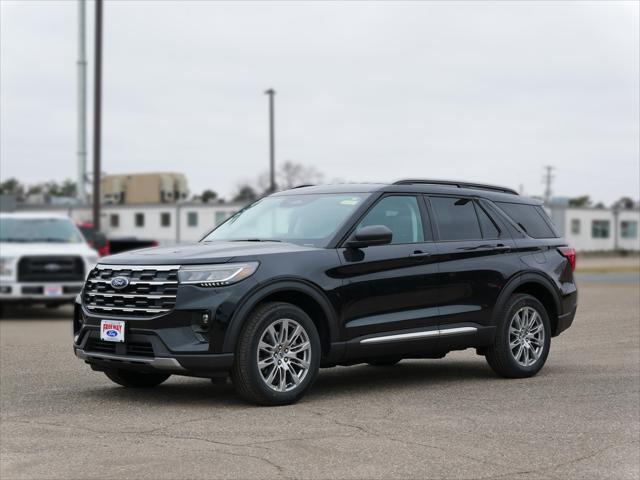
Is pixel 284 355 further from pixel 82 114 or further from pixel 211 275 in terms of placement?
pixel 82 114

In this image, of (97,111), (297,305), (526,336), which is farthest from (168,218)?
(297,305)

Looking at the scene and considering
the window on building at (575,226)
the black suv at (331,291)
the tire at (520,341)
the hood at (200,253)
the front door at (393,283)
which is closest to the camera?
the black suv at (331,291)

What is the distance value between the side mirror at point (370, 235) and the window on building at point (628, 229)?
75136 millimetres

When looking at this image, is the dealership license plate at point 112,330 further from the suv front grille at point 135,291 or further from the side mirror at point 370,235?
the side mirror at point 370,235

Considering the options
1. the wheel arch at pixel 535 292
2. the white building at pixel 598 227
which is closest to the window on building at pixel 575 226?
the white building at pixel 598 227

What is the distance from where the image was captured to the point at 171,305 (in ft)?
27.0

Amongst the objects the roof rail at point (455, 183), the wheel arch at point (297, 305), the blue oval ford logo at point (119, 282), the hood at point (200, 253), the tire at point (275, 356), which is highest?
the roof rail at point (455, 183)

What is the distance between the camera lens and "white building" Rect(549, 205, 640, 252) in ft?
246

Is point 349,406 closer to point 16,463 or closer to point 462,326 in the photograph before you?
point 462,326

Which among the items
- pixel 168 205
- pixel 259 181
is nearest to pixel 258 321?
pixel 168 205

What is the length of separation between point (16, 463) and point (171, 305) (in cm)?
204

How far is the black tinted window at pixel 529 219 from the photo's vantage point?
10.9 metres

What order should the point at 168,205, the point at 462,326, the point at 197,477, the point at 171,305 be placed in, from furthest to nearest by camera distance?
the point at 168,205
the point at 462,326
the point at 171,305
the point at 197,477

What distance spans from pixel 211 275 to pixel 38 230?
12564 millimetres
